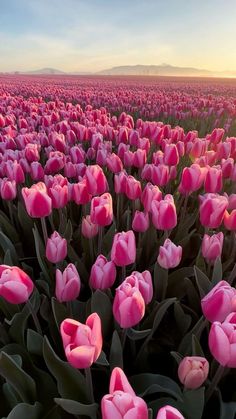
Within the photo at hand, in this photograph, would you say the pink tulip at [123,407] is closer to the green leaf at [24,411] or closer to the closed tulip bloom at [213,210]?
the green leaf at [24,411]

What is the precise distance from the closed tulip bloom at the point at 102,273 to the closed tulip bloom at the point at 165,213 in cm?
44

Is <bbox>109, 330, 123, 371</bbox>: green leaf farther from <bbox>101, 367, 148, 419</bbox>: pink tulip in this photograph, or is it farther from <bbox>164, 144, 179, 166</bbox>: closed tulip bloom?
<bbox>164, 144, 179, 166</bbox>: closed tulip bloom

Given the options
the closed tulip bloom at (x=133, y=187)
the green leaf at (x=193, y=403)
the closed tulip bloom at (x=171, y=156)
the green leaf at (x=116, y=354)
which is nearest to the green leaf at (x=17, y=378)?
the green leaf at (x=116, y=354)

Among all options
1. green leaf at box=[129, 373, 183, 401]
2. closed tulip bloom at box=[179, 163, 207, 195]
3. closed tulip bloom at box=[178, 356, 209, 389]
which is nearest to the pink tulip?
closed tulip bloom at box=[178, 356, 209, 389]

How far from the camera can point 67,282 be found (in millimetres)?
1609

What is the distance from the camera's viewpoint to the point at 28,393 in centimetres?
145

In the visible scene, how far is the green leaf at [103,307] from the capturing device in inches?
67.3

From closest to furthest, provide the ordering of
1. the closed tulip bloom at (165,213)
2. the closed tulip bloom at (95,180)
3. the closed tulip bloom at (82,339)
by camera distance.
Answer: the closed tulip bloom at (82,339)
the closed tulip bloom at (165,213)
the closed tulip bloom at (95,180)

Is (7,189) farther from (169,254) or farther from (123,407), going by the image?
(123,407)

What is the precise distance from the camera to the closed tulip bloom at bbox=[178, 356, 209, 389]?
1.25 m

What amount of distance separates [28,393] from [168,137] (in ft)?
10.8

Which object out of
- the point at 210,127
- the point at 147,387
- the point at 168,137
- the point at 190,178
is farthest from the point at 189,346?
the point at 210,127

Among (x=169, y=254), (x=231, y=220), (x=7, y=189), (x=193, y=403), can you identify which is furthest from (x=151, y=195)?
(x=193, y=403)

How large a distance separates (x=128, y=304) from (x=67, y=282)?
0.39 meters
